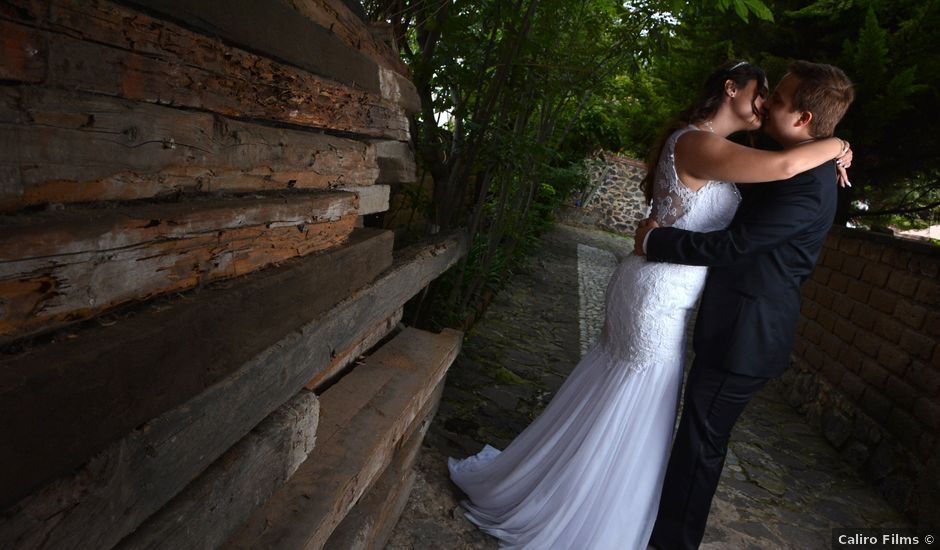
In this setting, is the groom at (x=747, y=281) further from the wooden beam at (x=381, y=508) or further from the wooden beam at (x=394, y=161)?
the wooden beam at (x=381, y=508)

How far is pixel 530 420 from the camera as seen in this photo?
3.73 meters

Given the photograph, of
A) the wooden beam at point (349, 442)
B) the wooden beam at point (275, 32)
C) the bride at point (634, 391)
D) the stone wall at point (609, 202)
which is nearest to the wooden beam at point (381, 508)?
the wooden beam at point (349, 442)

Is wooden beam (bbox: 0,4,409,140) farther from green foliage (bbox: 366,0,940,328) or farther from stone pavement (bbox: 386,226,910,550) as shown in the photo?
stone pavement (bbox: 386,226,910,550)

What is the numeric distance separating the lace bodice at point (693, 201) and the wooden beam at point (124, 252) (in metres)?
1.53

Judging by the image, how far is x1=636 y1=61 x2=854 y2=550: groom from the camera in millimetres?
2082

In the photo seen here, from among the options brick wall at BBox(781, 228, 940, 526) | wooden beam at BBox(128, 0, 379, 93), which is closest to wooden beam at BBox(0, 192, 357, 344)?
wooden beam at BBox(128, 0, 379, 93)

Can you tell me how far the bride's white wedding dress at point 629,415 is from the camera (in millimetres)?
2363

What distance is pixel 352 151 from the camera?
1.83 m

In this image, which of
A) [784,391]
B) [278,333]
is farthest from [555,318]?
[278,333]

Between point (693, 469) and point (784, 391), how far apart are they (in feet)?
11.6

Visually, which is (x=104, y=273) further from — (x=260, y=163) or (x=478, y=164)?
(x=478, y=164)

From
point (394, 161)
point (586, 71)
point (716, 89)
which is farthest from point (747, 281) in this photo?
point (586, 71)

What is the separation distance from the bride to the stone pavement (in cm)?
29

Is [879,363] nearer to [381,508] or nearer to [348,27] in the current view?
[381,508]
